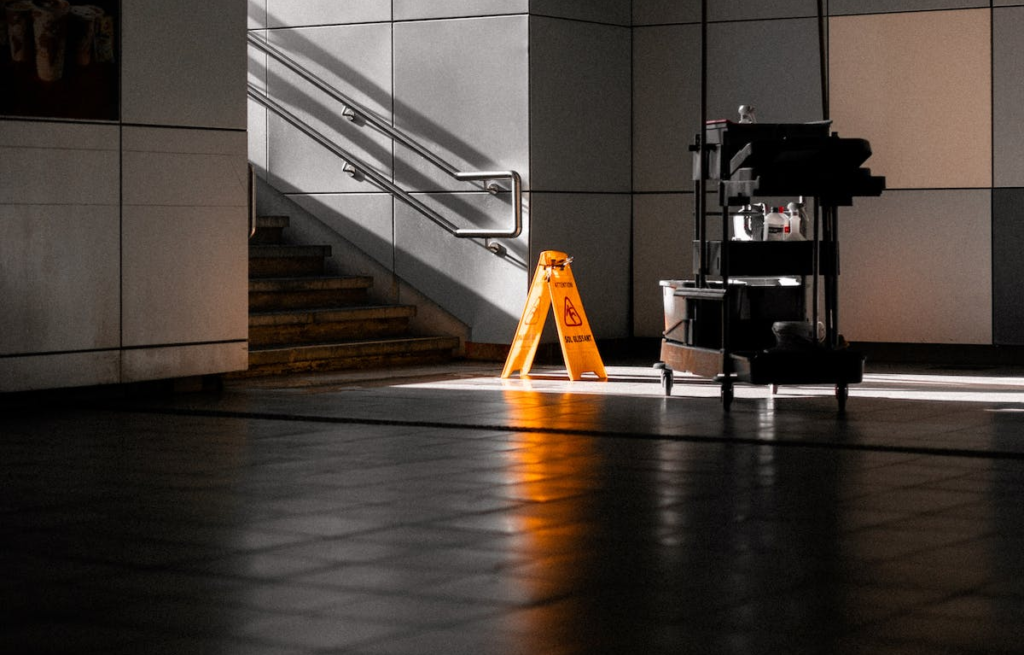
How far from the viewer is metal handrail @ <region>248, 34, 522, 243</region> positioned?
1292cm

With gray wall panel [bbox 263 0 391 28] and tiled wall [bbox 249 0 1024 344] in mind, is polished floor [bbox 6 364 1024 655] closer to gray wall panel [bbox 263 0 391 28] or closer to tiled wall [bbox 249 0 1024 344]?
tiled wall [bbox 249 0 1024 344]

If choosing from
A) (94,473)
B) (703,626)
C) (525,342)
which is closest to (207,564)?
(703,626)

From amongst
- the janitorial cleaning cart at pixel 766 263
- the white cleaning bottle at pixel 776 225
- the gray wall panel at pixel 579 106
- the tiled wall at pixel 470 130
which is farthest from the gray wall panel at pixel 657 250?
the white cleaning bottle at pixel 776 225

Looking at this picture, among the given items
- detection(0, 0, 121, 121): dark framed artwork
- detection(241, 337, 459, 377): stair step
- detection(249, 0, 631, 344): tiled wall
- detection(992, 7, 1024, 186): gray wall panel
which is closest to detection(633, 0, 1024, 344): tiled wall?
detection(992, 7, 1024, 186): gray wall panel

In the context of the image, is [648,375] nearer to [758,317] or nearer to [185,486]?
[758,317]

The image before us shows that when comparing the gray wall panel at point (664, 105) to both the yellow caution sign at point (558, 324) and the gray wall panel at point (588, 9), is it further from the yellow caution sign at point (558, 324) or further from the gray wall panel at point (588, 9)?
the yellow caution sign at point (558, 324)

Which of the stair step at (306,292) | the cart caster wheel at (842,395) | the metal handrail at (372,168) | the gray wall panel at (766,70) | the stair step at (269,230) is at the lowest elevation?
the cart caster wheel at (842,395)

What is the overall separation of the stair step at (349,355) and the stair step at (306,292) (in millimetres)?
670

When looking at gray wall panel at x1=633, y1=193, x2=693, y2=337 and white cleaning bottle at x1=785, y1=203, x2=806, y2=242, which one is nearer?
white cleaning bottle at x1=785, y1=203, x2=806, y2=242

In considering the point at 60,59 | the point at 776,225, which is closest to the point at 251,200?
the point at 60,59

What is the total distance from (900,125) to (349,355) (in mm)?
4821

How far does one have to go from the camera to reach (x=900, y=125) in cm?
1312

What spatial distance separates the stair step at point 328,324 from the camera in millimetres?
12172

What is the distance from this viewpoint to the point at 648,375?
1188cm
